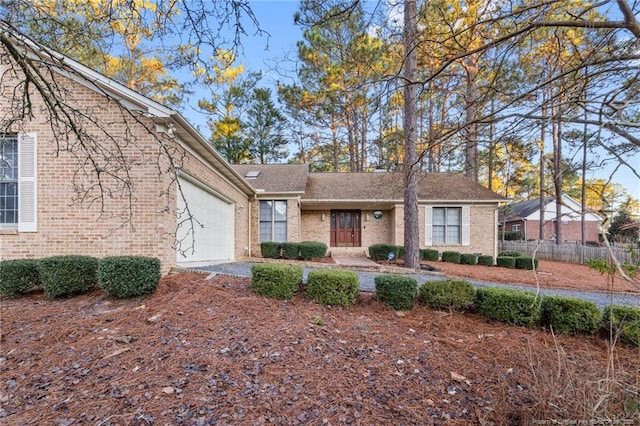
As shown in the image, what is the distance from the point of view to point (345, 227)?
15203mm

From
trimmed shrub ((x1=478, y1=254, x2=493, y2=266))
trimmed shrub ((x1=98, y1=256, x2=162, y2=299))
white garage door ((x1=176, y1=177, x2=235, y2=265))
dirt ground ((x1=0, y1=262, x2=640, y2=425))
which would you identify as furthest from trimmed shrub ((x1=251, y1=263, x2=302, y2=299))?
trimmed shrub ((x1=478, y1=254, x2=493, y2=266))

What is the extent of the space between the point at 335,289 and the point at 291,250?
6.91m

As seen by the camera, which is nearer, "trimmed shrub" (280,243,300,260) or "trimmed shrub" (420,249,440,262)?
"trimmed shrub" (280,243,300,260)

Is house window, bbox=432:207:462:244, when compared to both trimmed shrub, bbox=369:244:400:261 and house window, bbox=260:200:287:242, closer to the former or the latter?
trimmed shrub, bbox=369:244:400:261

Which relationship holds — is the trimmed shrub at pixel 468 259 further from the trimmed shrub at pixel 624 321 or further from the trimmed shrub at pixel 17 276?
the trimmed shrub at pixel 17 276

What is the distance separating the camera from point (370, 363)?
11.0 ft

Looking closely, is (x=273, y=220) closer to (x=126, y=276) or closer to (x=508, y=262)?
(x=126, y=276)

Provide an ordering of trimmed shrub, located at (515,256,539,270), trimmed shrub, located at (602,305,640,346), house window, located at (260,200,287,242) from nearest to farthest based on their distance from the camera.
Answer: trimmed shrub, located at (602,305,640,346)
trimmed shrub, located at (515,256,539,270)
house window, located at (260,200,287,242)

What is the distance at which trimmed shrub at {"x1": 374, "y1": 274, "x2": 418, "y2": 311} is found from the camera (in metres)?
5.02

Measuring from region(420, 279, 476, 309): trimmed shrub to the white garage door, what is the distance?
4746 mm

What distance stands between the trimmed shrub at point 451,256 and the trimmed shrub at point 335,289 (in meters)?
8.88

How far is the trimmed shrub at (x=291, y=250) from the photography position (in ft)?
39.0

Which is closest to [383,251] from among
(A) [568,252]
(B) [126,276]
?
(B) [126,276]

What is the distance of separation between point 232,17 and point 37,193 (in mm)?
5753
